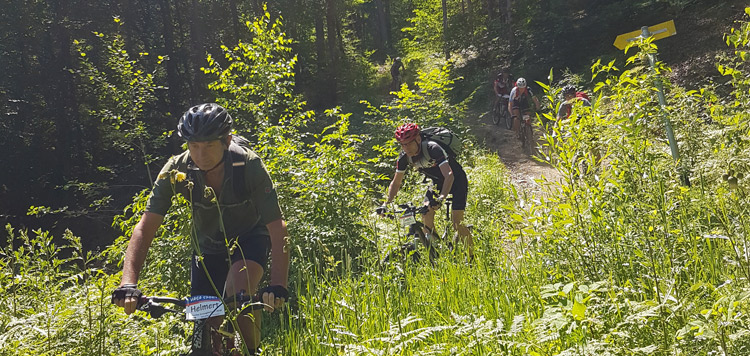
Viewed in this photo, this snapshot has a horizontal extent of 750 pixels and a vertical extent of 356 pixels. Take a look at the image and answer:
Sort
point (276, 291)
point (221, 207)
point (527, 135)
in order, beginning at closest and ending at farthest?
1. point (276, 291)
2. point (221, 207)
3. point (527, 135)

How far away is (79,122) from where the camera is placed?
751 inches

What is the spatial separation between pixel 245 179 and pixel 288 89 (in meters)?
5.03

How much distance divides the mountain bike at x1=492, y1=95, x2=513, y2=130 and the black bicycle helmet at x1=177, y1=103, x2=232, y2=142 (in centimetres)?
1625

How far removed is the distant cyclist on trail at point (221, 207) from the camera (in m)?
3.13

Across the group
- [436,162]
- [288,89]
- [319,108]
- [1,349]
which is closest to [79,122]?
[319,108]

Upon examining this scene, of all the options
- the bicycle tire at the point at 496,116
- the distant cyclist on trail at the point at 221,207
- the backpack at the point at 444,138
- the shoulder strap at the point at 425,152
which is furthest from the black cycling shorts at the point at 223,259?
the bicycle tire at the point at 496,116

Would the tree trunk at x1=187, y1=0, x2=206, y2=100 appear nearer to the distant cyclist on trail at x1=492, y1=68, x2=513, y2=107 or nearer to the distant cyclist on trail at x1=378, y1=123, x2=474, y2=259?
the distant cyclist on trail at x1=492, y1=68, x2=513, y2=107

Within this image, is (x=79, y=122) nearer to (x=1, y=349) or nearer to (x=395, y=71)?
(x=395, y=71)

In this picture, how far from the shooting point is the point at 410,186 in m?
9.28

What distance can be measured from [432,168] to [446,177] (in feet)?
1.74

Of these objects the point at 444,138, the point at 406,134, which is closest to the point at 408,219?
the point at 406,134

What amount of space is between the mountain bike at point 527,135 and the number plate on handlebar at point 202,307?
44.4 ft

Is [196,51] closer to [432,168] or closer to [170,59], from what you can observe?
[170,59]

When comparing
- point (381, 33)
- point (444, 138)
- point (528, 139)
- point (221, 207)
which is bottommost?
point (528, 139)
